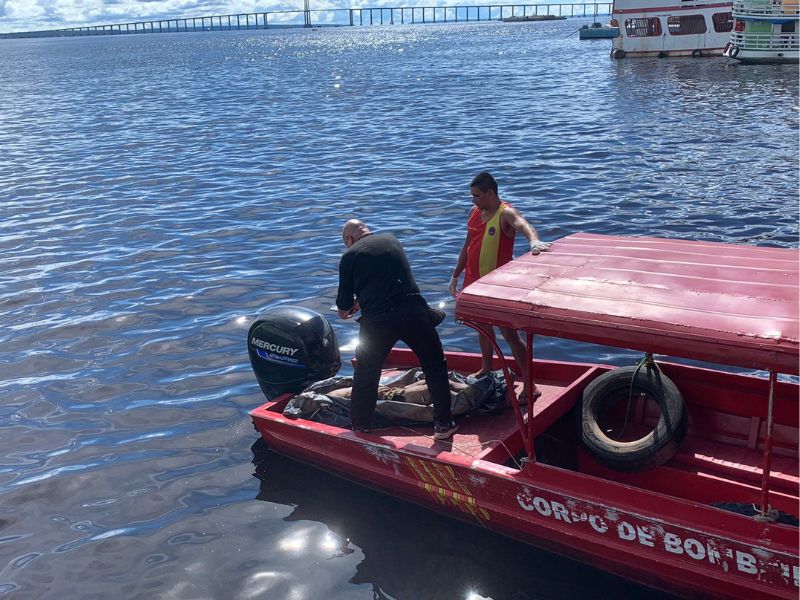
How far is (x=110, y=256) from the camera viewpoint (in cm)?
1712

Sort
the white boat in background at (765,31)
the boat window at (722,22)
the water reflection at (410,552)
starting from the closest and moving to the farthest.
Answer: the water reflection at (410,552) → the white boat in background at (765,31) → the boat window at (722,22)

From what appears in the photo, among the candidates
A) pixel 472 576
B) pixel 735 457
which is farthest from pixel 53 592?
pixel 735 457

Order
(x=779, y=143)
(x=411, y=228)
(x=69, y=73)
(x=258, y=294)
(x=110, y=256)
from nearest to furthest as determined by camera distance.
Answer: (x=258, y=294)
(x=110, y=256)
(x=411, y=228)
(x=779, y=143)
(x=69, y=73)

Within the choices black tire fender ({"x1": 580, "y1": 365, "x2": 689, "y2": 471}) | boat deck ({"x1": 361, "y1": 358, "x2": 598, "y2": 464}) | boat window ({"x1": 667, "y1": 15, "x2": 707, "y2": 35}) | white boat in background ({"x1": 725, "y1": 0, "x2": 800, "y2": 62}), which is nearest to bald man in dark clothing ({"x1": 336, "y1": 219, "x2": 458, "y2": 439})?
boat deck ({"x1": 361, "y1": 358, "x2": 598, "y2": 464})

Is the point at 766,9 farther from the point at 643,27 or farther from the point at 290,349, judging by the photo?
the point at 290,349

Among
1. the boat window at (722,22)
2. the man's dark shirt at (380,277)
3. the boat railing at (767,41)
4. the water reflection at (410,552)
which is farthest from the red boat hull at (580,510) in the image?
the boat window at (722,22)

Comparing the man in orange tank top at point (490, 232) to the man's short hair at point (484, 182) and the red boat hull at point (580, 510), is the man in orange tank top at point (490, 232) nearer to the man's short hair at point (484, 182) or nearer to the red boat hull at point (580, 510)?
the man's short hair at point (484, 182)

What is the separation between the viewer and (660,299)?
6.33 metres

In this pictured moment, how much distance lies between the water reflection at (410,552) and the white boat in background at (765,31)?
46.7 metres

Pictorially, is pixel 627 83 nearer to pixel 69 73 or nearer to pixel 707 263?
pixel 707 263

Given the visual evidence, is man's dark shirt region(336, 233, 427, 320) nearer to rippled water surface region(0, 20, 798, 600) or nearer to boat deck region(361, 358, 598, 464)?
boat deck region(361, 358, 598, 464)

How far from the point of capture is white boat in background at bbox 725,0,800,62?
4612 cm

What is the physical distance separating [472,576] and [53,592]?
3.93 m

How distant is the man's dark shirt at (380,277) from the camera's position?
8062 mm
